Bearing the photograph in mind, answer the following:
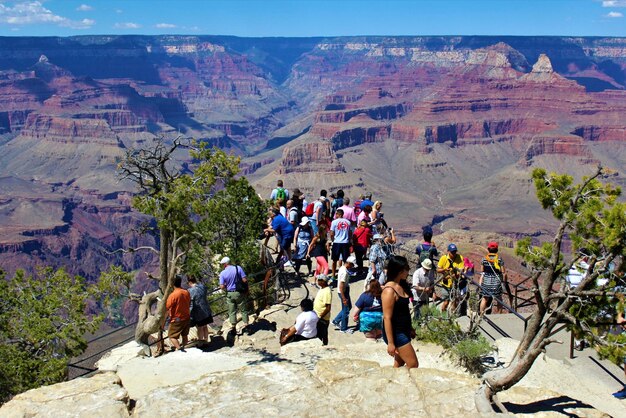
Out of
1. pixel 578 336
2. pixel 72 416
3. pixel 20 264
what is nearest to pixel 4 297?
pixel 72 416

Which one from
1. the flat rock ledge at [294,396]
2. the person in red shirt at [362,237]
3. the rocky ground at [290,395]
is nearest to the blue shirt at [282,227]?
the person in red shirt at [362,237]

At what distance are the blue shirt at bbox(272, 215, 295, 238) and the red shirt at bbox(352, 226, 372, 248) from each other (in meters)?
1.67

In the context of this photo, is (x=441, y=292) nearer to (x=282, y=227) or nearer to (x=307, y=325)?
(x=307, y=325)

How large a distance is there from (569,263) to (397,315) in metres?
2.15

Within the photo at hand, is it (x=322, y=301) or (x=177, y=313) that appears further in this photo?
(x=322, y=301)

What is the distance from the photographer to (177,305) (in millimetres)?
12562

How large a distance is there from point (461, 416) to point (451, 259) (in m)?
7.85

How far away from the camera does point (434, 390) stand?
7.73 meters

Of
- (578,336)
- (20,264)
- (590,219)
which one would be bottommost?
(20,264)

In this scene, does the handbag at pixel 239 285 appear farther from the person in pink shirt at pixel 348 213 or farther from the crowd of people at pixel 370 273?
the person in pink shirt at pixel 348 213

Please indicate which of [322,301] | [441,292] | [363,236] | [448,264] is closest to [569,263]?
[322,301]

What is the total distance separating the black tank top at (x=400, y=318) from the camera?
861 cm

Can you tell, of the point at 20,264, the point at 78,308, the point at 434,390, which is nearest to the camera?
the point at 434,390

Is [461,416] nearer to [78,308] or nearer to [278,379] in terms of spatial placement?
[278,379]
